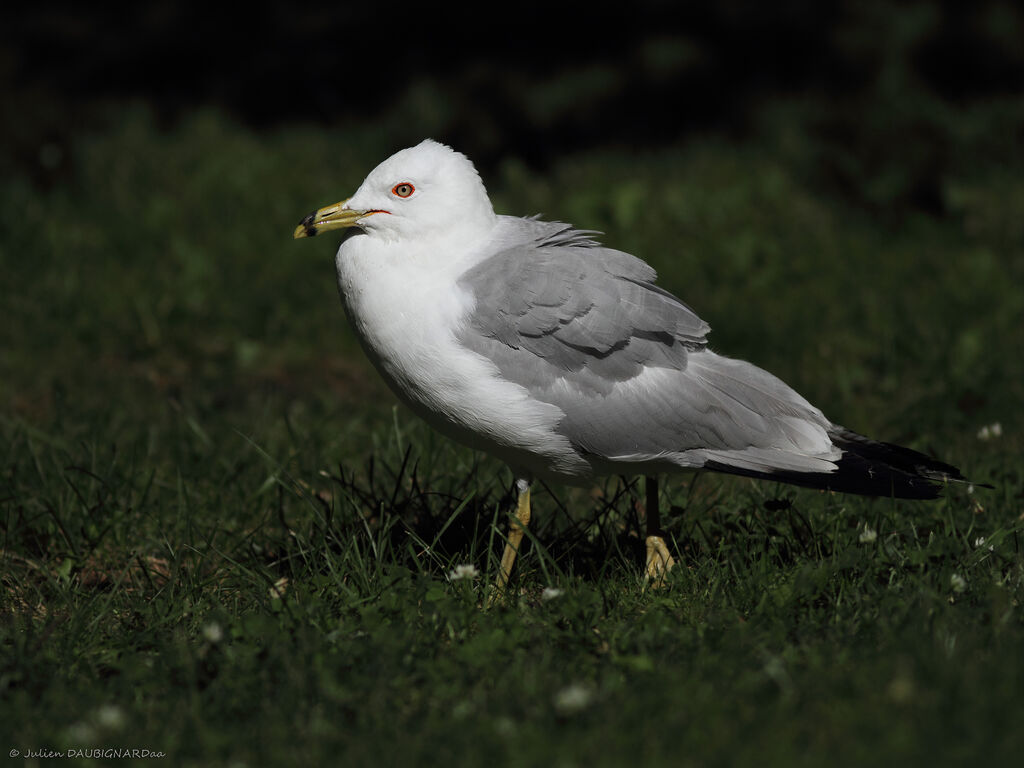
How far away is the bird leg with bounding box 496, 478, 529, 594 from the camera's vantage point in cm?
395

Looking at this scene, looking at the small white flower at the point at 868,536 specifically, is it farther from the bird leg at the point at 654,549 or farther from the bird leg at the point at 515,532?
the bird leg at the point at 515,532

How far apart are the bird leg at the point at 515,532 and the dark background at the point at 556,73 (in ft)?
16.1

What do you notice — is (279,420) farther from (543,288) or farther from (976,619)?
(976,619)

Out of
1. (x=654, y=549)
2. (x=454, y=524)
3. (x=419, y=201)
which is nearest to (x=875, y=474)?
(x=654, y=549)

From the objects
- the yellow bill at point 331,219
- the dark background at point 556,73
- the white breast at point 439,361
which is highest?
the dark background at point 556,73

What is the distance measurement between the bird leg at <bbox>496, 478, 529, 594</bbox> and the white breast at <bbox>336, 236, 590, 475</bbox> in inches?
7.3

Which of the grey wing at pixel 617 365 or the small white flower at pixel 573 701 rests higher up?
the grey wing at pixel 617 365

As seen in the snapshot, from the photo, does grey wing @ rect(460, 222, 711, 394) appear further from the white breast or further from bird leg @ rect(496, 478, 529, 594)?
bird leg @ rect(496, 478, 529, 594)

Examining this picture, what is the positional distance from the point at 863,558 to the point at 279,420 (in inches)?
112

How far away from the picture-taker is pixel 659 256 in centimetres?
732

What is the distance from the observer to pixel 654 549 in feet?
13.6

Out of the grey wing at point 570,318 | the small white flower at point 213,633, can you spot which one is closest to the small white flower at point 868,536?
the grey wing at point 570,318

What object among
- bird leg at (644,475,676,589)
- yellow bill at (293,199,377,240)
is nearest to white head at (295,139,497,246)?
yellow bill at (293,199,377,240)

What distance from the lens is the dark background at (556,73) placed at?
881 cm
